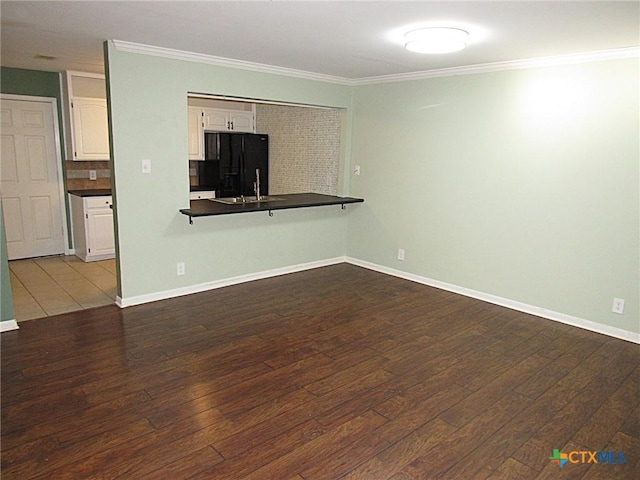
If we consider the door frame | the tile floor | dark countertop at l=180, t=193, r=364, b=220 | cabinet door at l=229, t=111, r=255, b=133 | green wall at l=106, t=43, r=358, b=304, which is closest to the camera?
green wall at l=106, t=43, r=358, b=304

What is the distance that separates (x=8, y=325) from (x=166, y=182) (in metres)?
1.70

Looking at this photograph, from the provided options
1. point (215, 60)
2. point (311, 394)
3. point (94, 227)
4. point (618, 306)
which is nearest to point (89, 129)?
point (94, 227)

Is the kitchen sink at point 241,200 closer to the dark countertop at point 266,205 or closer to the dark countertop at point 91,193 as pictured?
the dark countertop at point 266,205

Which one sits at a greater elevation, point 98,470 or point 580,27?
point 580,27

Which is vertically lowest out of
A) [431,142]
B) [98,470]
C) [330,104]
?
[98,470]

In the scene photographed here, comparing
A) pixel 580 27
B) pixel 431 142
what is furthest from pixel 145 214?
pixel 580 27

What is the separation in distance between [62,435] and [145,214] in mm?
2183

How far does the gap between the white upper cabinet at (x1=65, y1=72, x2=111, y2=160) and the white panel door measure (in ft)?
0.99

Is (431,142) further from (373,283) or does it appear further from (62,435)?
(62,435)

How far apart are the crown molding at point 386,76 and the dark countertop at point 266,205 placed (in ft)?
4.42

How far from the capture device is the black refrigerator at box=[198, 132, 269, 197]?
6.21m

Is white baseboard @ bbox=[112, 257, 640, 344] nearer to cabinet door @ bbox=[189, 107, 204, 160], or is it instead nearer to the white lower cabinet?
the white lower cabinet

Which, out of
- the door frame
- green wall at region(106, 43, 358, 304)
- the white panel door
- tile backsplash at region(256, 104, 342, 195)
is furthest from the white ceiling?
tile backsplash at region(256, 104, 342, 195)

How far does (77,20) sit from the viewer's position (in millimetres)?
3082
